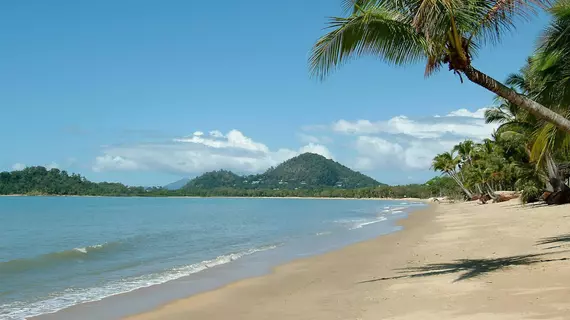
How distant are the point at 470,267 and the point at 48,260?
1515cm

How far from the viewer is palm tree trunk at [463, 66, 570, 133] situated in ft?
23.1

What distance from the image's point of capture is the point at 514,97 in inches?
277

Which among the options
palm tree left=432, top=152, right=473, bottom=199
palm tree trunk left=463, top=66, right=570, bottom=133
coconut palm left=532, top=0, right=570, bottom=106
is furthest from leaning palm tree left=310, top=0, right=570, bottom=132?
palm tree left=432, top=152, right=473, bottom=199

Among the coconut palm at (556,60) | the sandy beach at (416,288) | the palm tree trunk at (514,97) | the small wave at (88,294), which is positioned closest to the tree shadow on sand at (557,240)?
the sandy beach at (416,288)

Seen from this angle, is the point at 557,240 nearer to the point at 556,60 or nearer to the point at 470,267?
the point at 470,267

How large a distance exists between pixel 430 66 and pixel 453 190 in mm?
95095

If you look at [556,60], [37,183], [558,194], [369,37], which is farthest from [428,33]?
[37,183]

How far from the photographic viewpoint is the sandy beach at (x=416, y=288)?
7156mm

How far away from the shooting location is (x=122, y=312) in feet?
31.4

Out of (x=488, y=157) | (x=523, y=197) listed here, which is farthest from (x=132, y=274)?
(x=488, y=157)

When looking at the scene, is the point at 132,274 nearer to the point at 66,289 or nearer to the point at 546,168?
the point at 66,289

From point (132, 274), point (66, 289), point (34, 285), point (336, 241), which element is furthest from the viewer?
point (336, 241)

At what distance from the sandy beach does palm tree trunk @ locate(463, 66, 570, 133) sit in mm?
2326

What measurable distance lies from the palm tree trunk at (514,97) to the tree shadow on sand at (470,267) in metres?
3.39
